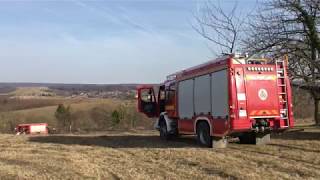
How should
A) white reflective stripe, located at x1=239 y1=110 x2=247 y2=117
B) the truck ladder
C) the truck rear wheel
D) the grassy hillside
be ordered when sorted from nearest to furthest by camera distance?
white reflective stripe, located at x1=239 y1=110 x2=247 y2=117
the truck ladder
the truck rear wheel
the grassy hillside

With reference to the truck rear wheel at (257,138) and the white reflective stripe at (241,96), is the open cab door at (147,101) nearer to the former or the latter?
the truck rear wheel at (257,138)

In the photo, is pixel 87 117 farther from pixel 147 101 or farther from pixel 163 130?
pixel 163 130

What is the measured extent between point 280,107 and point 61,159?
6.84m

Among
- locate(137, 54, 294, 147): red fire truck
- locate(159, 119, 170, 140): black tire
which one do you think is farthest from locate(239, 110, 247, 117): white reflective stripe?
locate(159, 119, 170, 140): black tire

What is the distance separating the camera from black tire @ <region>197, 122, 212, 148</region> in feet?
58.7

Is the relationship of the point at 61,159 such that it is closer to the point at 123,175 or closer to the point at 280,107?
the point at 123,175

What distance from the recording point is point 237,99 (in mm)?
16562

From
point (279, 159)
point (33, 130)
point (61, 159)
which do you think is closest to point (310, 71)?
point (279, 159)

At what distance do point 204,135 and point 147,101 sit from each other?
614 centimetres

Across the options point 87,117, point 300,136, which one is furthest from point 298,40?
point 87,117

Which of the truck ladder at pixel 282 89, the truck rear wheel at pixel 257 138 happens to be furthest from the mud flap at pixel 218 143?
the truck ladder at pixel 282 89

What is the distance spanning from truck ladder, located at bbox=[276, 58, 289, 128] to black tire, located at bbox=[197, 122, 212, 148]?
2.32 metres

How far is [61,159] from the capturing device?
15.0m

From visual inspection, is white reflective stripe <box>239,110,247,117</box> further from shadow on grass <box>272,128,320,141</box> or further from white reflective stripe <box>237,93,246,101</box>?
shadow on grass <box>272,128,320,141</box>
